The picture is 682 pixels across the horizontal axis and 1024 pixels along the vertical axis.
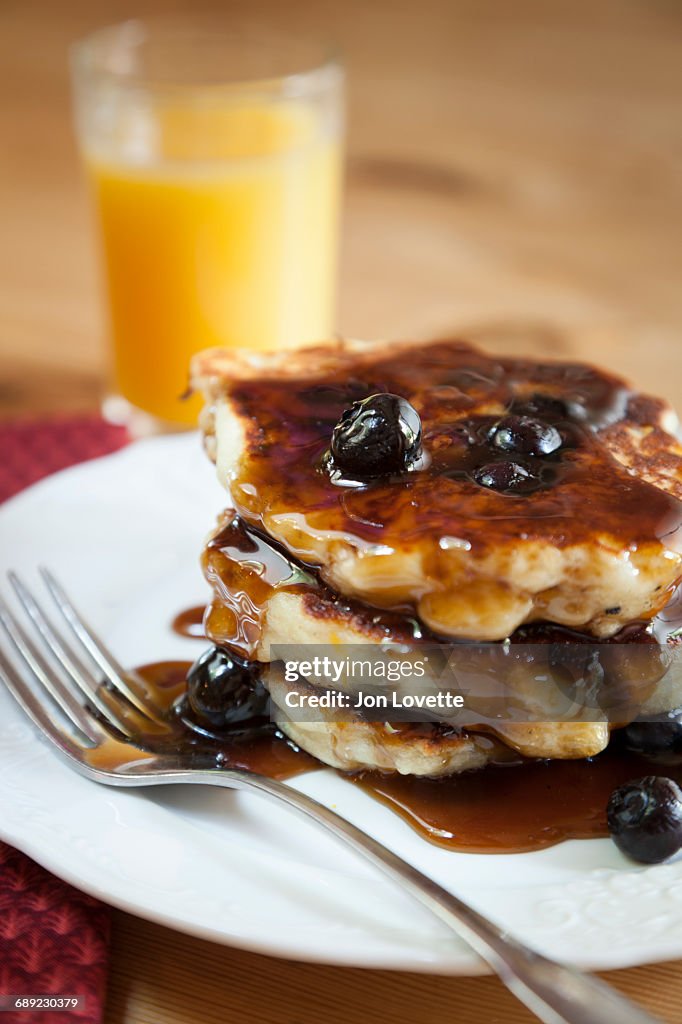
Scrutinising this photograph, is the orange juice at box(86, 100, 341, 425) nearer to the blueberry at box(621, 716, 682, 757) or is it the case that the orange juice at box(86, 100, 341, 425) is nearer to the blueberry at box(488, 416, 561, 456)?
the blueberry at box(488, 416, 561, 456)

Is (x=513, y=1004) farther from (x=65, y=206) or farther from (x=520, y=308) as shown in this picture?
(x=65, y=206)

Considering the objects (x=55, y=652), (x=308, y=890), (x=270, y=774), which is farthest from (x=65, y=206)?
(x=308, y=890)

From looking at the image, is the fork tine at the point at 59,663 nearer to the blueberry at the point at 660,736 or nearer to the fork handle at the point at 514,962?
the fork handle at the point at 514,962

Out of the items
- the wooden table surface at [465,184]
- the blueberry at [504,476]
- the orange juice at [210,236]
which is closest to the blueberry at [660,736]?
the blueberry at [504,476]

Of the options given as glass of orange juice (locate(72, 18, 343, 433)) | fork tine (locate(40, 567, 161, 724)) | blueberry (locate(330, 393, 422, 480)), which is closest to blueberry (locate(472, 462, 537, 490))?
blueberry (locate(330, 393, 422, 480))

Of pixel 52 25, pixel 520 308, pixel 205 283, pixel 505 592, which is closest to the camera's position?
pixel 505 592

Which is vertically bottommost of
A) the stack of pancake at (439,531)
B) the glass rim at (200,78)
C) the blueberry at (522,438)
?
the stack of pancake at (439,531)
